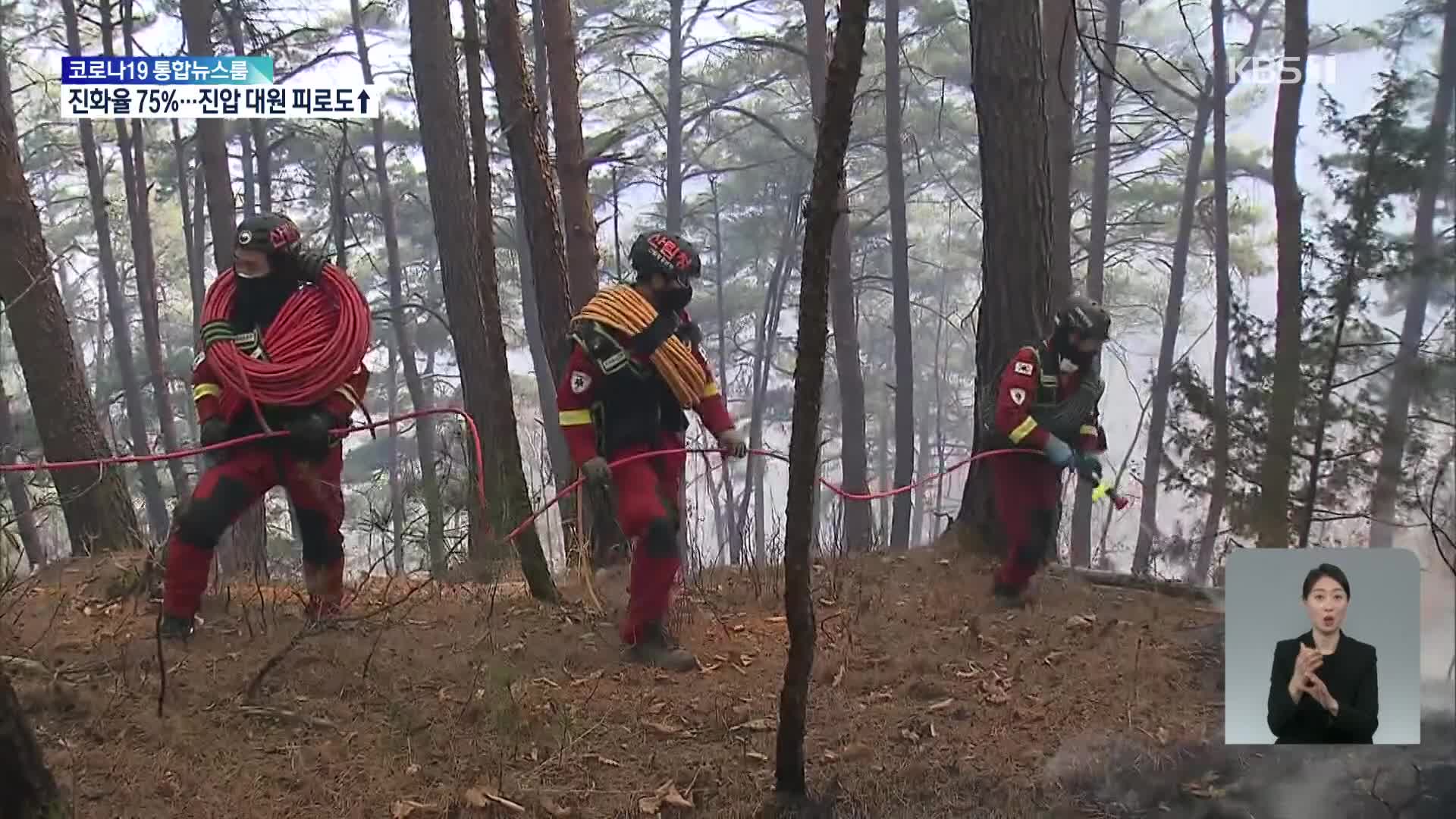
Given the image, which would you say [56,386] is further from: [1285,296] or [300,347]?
[1285,296]

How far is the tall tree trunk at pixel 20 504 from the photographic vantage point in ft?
11.8

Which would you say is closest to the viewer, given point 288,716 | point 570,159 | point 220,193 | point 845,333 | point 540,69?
point 288,716

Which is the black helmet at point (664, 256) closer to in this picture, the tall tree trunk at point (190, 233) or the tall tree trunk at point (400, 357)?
the tall tree trunk at point (400, 357)

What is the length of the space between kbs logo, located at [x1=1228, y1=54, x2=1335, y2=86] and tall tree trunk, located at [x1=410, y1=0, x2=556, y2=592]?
243 cm

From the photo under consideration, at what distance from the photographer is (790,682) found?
92.4 inches

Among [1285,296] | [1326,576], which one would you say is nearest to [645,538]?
[1326,576]

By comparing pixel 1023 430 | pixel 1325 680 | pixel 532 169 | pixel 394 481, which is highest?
pixel 532 169

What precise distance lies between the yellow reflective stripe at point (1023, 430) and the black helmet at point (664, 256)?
1.20m

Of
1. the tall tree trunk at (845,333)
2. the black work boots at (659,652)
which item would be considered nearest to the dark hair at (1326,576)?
the black work boots at (659,652)

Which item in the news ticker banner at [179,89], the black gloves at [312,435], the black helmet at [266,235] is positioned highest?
the news ticker banner at [179,89]

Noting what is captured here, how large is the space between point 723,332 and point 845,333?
97 cm

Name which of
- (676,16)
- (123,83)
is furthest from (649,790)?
(676,16)

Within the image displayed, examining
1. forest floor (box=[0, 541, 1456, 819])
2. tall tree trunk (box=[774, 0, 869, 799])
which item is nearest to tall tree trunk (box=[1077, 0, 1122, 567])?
forest floor (box=[0, 541, 1456, 819])

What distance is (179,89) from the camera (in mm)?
3338
